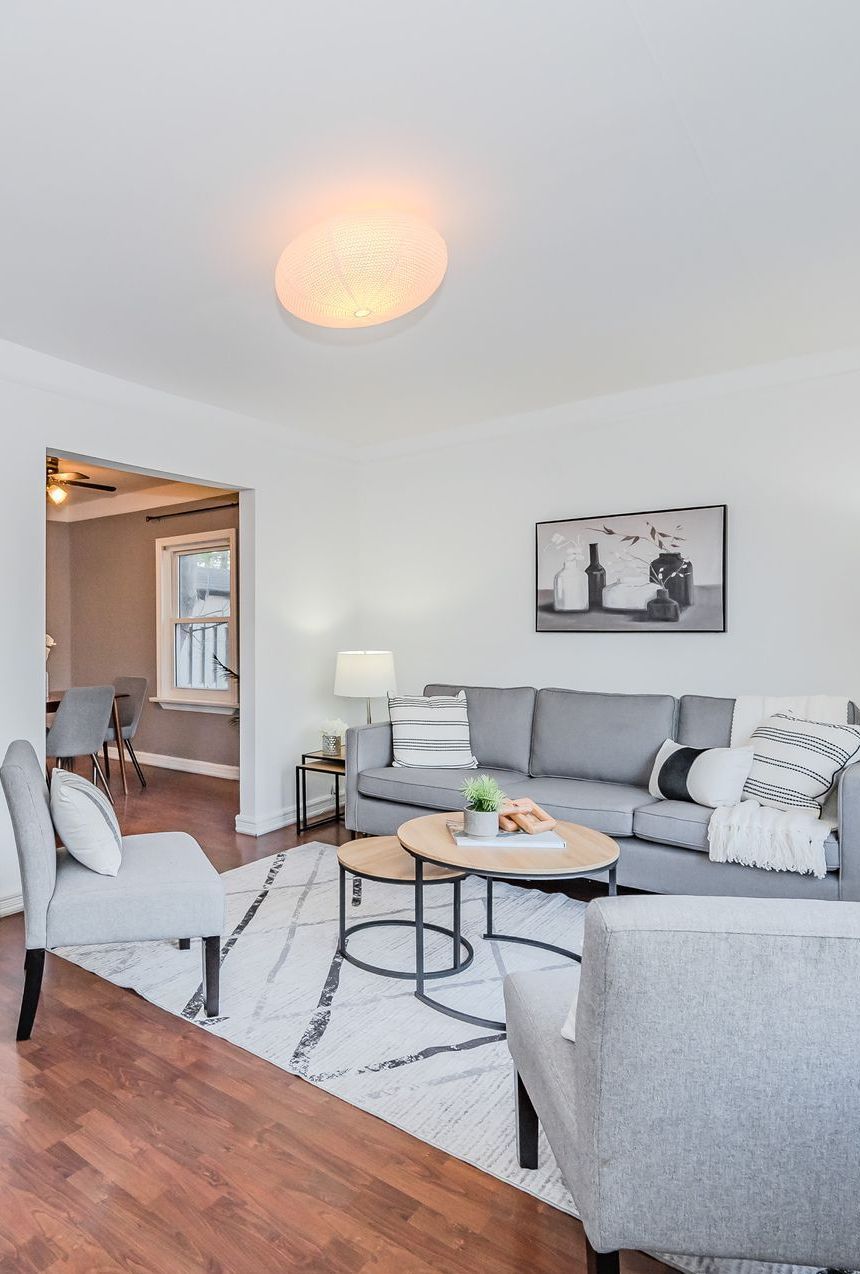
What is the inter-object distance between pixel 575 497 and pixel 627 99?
8.42ft

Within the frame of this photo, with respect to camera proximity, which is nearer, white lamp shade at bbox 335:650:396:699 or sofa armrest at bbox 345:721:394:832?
sofa armrest at bbox 345:721:394:832

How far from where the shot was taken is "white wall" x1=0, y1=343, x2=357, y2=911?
329cm

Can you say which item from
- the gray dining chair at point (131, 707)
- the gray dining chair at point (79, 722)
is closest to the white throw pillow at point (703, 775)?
the gray dining chair at point (79, 722)

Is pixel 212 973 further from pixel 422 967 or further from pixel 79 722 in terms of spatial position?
pixel 79 722

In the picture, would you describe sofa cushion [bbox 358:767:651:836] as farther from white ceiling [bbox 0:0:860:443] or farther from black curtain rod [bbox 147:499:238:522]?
black curtain rod [bbox 147:499:238:522]

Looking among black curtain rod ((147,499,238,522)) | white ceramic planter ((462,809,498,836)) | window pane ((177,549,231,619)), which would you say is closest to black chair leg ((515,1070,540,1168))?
white ceramic planter ((462,809,498,836))

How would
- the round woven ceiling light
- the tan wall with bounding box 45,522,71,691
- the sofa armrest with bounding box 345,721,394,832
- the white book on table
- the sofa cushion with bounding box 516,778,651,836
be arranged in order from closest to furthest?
the round woven ceiling light, the white book on table, the sofa cushion with bounding box 516,778,651,836, the sofa armrest with bounding box 345,721,394,832, the tan wall with bounding box 45,522,71,691

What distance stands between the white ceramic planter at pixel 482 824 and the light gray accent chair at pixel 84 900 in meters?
0.88

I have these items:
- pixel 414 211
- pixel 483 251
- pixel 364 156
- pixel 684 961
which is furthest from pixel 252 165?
pixel 684 961

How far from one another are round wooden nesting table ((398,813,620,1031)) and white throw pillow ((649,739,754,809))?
720mm

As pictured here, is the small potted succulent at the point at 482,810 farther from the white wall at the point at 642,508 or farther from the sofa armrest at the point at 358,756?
the white wall at the point at 642,508

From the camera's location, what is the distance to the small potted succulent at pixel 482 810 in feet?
8.45

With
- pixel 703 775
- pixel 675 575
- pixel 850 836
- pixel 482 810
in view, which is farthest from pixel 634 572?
pixel 482 810

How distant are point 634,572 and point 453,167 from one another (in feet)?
8.14
